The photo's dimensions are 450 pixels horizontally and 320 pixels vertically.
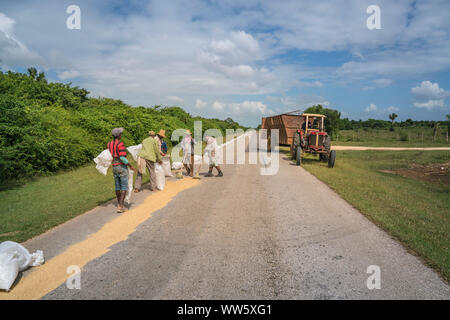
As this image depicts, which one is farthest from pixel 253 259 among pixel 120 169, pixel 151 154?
pixel 151 154

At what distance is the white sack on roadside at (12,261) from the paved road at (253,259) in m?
0.65

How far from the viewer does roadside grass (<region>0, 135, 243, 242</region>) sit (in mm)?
5605

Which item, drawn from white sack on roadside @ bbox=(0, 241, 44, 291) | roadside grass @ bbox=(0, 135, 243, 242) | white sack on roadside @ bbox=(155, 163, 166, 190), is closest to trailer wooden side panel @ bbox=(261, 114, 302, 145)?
roadside grass @ bbox=(0, 135, 243, 242)

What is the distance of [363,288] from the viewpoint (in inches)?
138

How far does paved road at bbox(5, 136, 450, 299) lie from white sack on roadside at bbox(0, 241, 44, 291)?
2.12 feet

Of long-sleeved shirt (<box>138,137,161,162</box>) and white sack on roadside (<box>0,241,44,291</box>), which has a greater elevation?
long-sleeved shirt (<box>138,137,161,162</box>)

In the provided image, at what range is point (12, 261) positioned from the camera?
3.63 meters

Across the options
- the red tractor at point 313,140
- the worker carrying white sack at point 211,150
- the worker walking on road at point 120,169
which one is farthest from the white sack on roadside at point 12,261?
the red tractor at point 313,140

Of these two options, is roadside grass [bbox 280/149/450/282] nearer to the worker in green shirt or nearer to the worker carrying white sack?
the worker carrying white sack

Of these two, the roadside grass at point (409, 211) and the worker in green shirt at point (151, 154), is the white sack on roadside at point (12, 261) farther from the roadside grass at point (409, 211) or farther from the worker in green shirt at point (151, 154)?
the roadside grass at point (409, 211)

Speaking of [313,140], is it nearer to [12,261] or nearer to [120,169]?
[120,169]

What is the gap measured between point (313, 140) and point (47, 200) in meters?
12.9

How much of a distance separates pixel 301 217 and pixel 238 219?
146 centimetres
